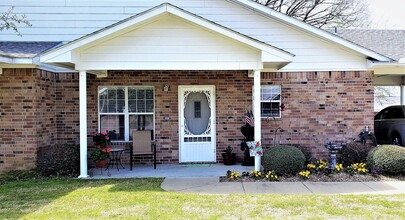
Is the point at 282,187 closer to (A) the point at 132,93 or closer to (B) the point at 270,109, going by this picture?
(B) the point at 270,109

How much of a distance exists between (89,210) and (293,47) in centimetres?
718

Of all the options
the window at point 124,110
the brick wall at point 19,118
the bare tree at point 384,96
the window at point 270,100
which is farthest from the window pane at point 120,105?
the bare tree at point 384,96

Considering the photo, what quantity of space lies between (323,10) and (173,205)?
1778cm

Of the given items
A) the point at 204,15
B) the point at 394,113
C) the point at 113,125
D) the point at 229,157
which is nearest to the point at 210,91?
the point at 229,157

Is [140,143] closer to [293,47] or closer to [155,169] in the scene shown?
[155,169]

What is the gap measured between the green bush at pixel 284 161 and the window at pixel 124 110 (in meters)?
3.80

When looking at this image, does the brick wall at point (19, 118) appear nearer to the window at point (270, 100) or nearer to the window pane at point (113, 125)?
the window pane at point (113, 125)

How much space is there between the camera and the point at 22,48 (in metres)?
9.76

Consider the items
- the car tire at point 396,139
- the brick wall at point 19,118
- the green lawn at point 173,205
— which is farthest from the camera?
the car tire at point 396,139

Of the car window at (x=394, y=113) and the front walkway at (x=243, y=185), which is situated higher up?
the car window at (x=394, y=113)

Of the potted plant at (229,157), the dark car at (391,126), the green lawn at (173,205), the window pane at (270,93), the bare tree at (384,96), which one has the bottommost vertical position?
the green lawn at (173,205)

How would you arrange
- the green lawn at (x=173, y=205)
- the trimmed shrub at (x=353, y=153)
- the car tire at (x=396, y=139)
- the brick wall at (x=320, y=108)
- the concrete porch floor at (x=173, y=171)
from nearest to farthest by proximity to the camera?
the green lawn at (x=173, y=205) → the concrete porch floor at (x=173, y=171) → the trimmed shrub at (x=353, y=153) → the brick wall at (x=320, y=108) → the car tire at (x=396, y=139)

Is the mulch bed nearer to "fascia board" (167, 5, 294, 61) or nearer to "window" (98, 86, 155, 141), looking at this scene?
"fascia board" (167, 5, 294, 61)

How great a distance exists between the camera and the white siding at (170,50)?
851cm
